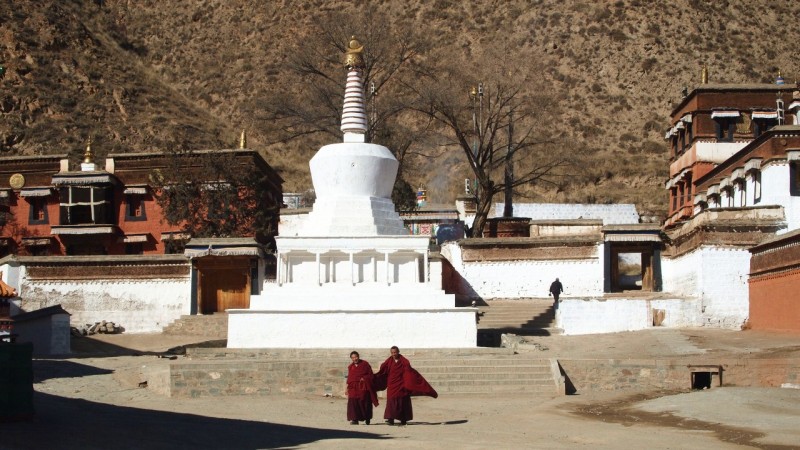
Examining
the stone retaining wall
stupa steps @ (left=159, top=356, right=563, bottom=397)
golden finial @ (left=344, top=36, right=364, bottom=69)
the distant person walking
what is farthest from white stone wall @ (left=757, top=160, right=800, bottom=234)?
golden finial @ (left=344, top=36, right=364, bottom=69)

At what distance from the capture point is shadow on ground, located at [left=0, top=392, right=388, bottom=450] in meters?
13.5

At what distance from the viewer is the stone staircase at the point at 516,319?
104ft

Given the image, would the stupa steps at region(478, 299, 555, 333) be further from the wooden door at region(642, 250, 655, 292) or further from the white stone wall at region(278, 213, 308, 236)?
the white stone wall at region(278, 213, 308, 236)

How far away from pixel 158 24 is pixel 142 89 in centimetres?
1502

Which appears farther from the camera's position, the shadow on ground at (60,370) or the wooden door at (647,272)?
the wooden door at (647,272)

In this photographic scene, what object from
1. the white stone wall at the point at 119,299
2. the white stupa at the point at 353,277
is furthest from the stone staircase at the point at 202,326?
the white stupa at the point at 353,277

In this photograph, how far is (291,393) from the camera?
72.6 feet

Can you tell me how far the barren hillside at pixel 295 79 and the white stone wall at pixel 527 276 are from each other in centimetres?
2554

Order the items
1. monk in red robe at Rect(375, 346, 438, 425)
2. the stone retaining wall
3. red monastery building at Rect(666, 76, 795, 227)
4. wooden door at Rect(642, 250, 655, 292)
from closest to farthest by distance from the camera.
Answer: monk in red robe at Rect(375, 346, 438, 425)
the stone retaining wall
wooden door at Rect(642, 250, 655, 292)
red monastery building at Rect(666, 76, 795, 227)

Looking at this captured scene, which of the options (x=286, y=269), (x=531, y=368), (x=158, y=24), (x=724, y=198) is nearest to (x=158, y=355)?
(x=286, y=269)

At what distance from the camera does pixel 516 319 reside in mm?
34312

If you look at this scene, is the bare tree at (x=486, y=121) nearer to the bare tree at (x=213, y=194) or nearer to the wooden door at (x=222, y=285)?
the bare tree at (x=213, y=194)

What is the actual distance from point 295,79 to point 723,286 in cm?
5357

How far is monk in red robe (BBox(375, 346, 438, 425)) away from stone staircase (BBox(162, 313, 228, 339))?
58.0ft
